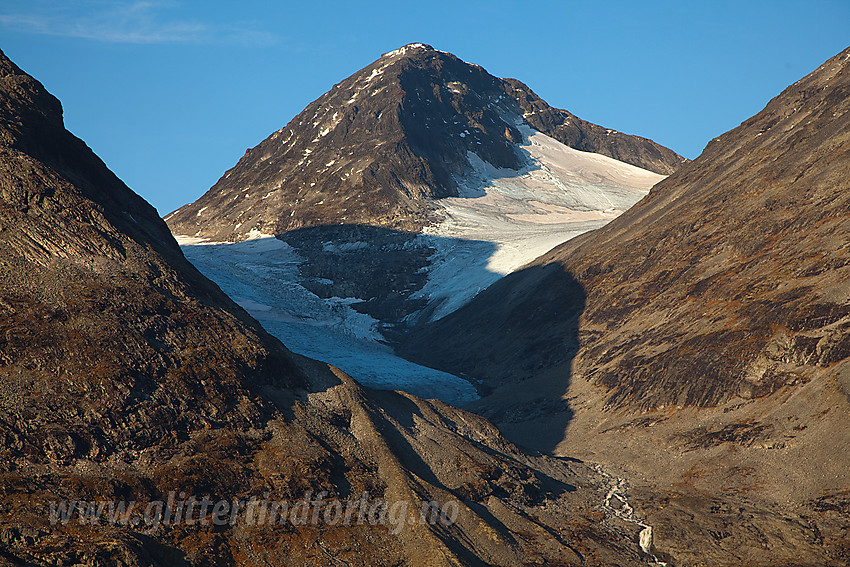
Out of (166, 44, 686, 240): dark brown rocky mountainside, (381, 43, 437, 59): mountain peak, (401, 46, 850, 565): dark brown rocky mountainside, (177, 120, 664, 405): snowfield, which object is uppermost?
(381, 43, 437, 59): mountain peak

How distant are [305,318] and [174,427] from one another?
55.4 metres

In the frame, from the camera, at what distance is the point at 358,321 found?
291 ft

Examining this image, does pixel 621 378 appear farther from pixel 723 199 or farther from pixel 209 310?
pixel 209 310

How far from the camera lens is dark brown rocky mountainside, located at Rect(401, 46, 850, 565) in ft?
110

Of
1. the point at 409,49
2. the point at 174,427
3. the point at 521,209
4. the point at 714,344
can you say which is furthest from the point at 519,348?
the point at 409,49

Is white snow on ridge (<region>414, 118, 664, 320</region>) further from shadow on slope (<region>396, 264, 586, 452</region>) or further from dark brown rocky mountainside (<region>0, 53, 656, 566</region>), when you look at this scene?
dark brown rocky mountainside (<region>0, 53, 656, 566</region>)

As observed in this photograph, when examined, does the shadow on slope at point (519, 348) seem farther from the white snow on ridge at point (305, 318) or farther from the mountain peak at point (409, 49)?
the mountain peak at point (409, 49)

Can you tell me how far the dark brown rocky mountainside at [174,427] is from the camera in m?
22.3

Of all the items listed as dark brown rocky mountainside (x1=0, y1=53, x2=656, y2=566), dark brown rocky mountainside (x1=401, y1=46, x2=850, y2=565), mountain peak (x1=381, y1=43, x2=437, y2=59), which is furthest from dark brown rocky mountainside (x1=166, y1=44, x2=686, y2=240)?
dark brown rocky mountainside (x1=0, y1=53, x2=656, y2=566)

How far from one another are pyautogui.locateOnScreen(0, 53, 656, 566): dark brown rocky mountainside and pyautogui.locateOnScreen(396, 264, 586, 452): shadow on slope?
15.2 m

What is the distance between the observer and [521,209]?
440 ft

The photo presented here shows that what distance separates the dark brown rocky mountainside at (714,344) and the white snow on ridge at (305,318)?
4.52 m

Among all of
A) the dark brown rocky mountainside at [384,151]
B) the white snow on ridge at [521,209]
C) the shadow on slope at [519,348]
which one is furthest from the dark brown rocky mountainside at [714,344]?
the dark brown rocky mountainside at [384,151]

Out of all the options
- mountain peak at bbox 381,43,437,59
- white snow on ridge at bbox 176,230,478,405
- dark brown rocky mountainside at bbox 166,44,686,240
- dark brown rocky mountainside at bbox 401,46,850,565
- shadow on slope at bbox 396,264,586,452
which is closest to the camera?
dark brown rocky mountainside at bbox 401,46,850,565
